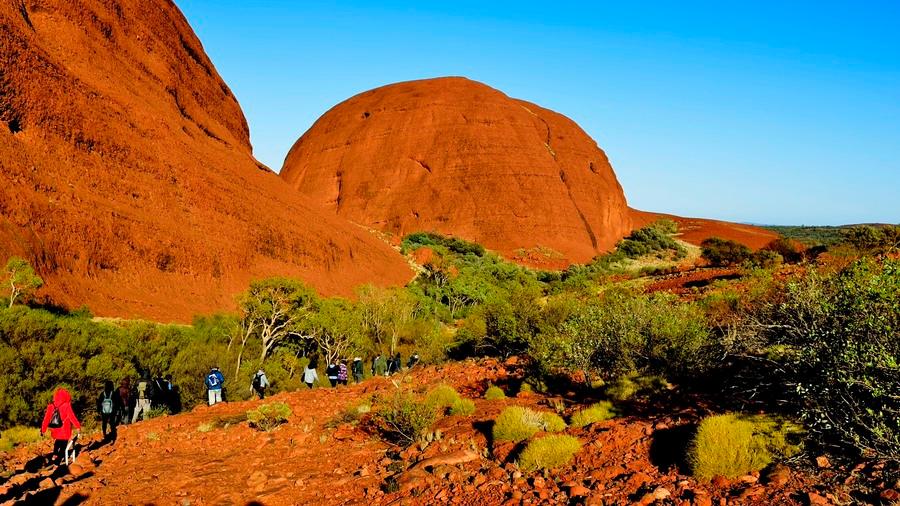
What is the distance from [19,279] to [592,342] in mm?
15735

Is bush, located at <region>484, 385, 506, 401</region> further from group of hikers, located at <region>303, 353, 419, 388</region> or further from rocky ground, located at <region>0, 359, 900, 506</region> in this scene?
group of hikers, located at <region>303, 353, 419, 388</region>

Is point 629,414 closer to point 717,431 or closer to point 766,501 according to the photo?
point 717,431

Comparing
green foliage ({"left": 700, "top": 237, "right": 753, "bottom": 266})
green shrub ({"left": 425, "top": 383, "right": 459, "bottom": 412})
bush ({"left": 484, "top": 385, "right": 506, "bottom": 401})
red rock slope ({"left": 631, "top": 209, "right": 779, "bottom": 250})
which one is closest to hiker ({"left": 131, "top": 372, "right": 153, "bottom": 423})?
green shrub ({"left": 425, "top": 383, "right": 459, "bottom": 412})

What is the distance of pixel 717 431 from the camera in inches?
206

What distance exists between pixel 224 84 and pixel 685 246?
1941 inches

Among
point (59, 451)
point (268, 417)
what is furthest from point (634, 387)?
point (59, 451)

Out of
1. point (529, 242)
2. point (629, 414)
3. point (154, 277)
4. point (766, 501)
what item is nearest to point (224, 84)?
point (154, 277)

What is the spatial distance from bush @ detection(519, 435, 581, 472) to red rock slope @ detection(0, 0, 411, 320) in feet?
59.2

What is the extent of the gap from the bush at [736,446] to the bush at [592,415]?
1914 mm

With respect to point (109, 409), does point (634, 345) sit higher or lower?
higher

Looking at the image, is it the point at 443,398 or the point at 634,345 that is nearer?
the point at 443,398

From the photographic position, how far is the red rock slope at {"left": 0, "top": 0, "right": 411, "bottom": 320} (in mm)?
19562

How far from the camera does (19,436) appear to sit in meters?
9.21

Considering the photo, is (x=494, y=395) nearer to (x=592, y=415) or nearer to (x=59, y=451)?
(x=592, y=415)
